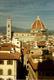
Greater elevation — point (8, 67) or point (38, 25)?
point (38, 25)

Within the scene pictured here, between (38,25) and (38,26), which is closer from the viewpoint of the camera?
(38,26)

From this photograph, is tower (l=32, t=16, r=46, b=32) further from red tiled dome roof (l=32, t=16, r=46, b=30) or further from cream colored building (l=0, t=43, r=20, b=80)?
cream colored building (l=0, t=43, r=20, b=80)

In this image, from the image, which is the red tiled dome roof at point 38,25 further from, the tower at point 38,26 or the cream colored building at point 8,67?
the cream colored building at point 8,67

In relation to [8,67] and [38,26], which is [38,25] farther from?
[8,67]

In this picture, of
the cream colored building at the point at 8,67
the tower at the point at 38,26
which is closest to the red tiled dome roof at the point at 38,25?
the tower at the point at 38,26

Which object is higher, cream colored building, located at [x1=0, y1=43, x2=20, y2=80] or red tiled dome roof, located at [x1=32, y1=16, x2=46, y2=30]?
red tiled dome roof, located at [x1=32, y1=16, x2=46, y2=30]

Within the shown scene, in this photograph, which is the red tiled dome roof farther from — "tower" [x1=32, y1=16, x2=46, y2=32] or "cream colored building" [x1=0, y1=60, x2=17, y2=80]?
"cream colored building" [x1=0, y1=60, x2=17, y2=80]

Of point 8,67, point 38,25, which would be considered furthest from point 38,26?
point 8,67

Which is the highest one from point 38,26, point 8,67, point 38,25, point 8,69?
point 38,25

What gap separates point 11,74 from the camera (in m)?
21.6

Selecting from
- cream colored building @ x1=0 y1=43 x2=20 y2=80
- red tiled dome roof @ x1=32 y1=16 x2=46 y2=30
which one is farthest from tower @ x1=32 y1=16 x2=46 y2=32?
cream colored building @ x1=0 y1=43 x2=20 y2=80

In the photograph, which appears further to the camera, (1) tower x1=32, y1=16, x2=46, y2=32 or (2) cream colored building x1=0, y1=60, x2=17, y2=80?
(1) tower x1=32, y1=16, x2=46, y2=32

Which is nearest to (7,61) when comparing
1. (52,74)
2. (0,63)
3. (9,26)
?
(0,63)

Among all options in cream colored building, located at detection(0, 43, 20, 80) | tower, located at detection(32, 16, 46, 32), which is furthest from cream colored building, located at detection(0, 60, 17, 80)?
tower, located at detection(32, 16, 46, 32)
